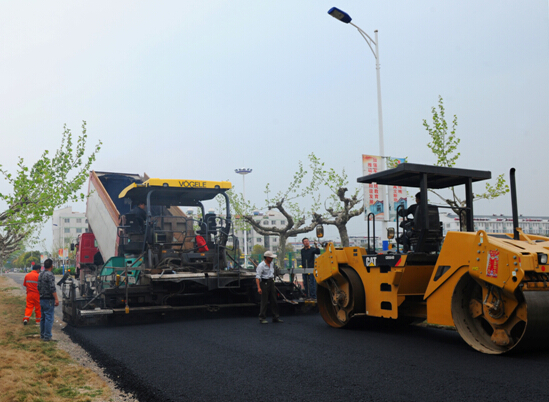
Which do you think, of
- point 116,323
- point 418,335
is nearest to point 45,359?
point 116,323

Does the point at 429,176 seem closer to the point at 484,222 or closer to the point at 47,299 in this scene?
the point at 47,299

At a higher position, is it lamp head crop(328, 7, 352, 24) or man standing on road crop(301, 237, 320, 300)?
lamp head crop(328, 7, 352, 24)

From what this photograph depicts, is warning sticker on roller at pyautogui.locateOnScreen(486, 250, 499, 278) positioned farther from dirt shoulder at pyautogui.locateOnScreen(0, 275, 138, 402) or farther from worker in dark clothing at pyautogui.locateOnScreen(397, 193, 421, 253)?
dirt shoulder at pyautogui.locateOnScreen(0, 275, 138, 402)

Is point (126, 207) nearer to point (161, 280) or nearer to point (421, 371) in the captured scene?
point (161, 280)

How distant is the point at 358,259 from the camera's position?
327 inches

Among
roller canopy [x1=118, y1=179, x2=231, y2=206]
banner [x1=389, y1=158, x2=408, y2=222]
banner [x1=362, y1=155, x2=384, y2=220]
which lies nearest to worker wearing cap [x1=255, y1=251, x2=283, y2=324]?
roller canopy [x1=118, y1=179, x2=231, y2=206]

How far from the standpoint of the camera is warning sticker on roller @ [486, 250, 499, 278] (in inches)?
227

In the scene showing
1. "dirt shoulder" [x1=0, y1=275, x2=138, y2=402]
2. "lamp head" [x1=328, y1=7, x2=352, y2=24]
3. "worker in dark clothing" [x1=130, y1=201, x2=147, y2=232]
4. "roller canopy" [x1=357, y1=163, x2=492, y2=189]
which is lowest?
"dirt shoulder" [x1=0, y1=275, x2=138, y2=402]

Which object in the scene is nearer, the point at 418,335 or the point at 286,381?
the point at 286,381

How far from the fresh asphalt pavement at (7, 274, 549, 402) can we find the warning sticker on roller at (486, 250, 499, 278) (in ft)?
2.91

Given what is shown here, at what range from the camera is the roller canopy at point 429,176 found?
24.0 feet

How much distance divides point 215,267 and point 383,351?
474 cm

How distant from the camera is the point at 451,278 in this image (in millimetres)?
6414

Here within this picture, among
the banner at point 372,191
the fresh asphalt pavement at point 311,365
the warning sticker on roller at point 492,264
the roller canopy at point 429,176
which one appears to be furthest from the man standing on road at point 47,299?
the banner at point 372,191
